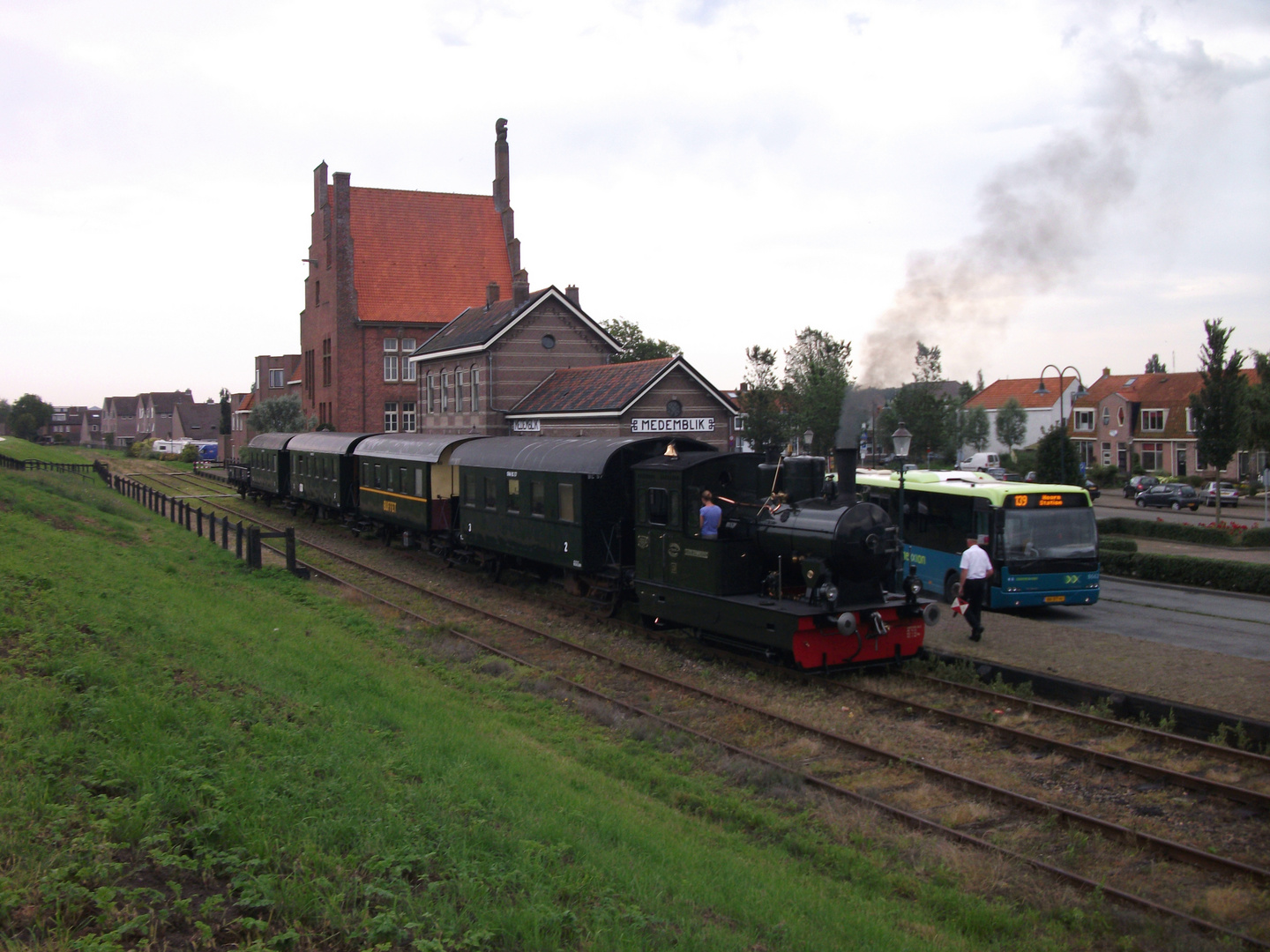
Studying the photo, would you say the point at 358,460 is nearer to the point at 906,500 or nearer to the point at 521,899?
the point at 906,500

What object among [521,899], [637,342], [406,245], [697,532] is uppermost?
[406,245]

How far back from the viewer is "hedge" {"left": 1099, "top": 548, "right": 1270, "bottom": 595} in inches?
754

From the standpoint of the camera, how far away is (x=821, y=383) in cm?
2827

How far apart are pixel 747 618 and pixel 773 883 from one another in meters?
5.77

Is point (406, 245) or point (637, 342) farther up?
point (406, 245)

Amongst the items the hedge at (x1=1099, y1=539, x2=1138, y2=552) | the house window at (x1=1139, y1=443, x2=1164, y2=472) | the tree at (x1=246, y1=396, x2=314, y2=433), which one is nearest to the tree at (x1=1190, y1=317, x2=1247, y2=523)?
the hedge at (x1=1099, y1=539, x2=1138, y2=552)

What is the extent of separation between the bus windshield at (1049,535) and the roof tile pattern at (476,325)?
25.8 m

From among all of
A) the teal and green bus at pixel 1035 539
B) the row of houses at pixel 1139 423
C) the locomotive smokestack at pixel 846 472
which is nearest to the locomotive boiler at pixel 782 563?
the locomotive smokestack at pixel 846 472

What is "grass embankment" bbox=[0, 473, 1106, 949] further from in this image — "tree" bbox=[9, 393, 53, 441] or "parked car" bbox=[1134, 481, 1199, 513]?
"tree" bbox=[9, 393, 53, 441]

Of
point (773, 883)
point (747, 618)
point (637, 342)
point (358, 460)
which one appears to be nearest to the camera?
point (773, 883)

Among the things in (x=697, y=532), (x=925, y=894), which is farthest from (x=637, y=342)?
(x=925, y=894)

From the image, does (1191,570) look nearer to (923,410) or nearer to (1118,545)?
(1118,545)

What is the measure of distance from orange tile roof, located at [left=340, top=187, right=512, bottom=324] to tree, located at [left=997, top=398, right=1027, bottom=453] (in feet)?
129

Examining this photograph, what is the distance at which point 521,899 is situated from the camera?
16.3 feet
